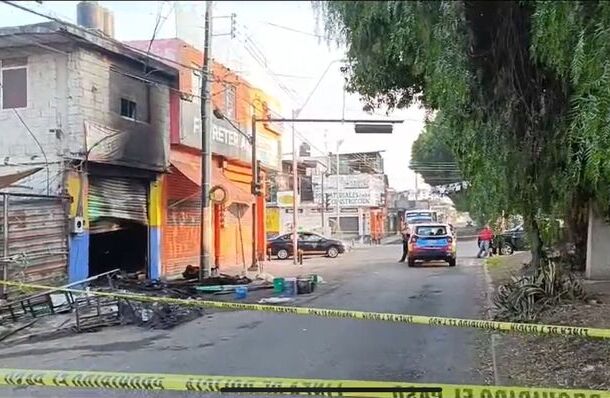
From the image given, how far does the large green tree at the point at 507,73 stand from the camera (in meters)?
4.61

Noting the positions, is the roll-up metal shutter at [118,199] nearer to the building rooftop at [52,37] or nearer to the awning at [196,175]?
the awning at [196,175]

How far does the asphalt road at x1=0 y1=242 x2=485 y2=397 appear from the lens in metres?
7.86

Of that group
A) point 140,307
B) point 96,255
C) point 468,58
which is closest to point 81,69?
point 96,255

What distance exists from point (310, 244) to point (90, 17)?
22426 millimetres

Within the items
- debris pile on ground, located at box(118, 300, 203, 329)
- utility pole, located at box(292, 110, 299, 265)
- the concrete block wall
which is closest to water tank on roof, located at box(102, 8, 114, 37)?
the concrete block wall

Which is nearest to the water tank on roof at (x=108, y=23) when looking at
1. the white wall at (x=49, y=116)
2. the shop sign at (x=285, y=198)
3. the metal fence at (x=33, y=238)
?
the white wall at (x=49, y=116)

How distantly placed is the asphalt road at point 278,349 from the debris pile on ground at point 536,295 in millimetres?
783

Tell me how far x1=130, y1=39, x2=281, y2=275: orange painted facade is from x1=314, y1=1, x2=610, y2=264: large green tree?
14.3 meters

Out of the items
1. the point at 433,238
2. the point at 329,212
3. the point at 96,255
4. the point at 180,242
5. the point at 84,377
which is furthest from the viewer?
the point at 329,212

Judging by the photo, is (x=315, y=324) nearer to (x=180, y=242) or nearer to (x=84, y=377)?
(x=84, y=377)

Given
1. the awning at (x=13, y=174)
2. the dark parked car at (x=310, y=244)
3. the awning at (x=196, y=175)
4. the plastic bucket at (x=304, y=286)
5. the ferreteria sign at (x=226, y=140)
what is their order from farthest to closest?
the dark parked car at (x=310, y=244) < the ferreteria sign at (x=226, y=140) < the awning at (x=196, y=175) < the plastic bucket at (x=304, y=286) < the awning at (x=13, y=174)

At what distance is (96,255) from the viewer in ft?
63.2

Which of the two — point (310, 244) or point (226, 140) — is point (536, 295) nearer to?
point (226, 140)

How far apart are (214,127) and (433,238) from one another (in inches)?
381
